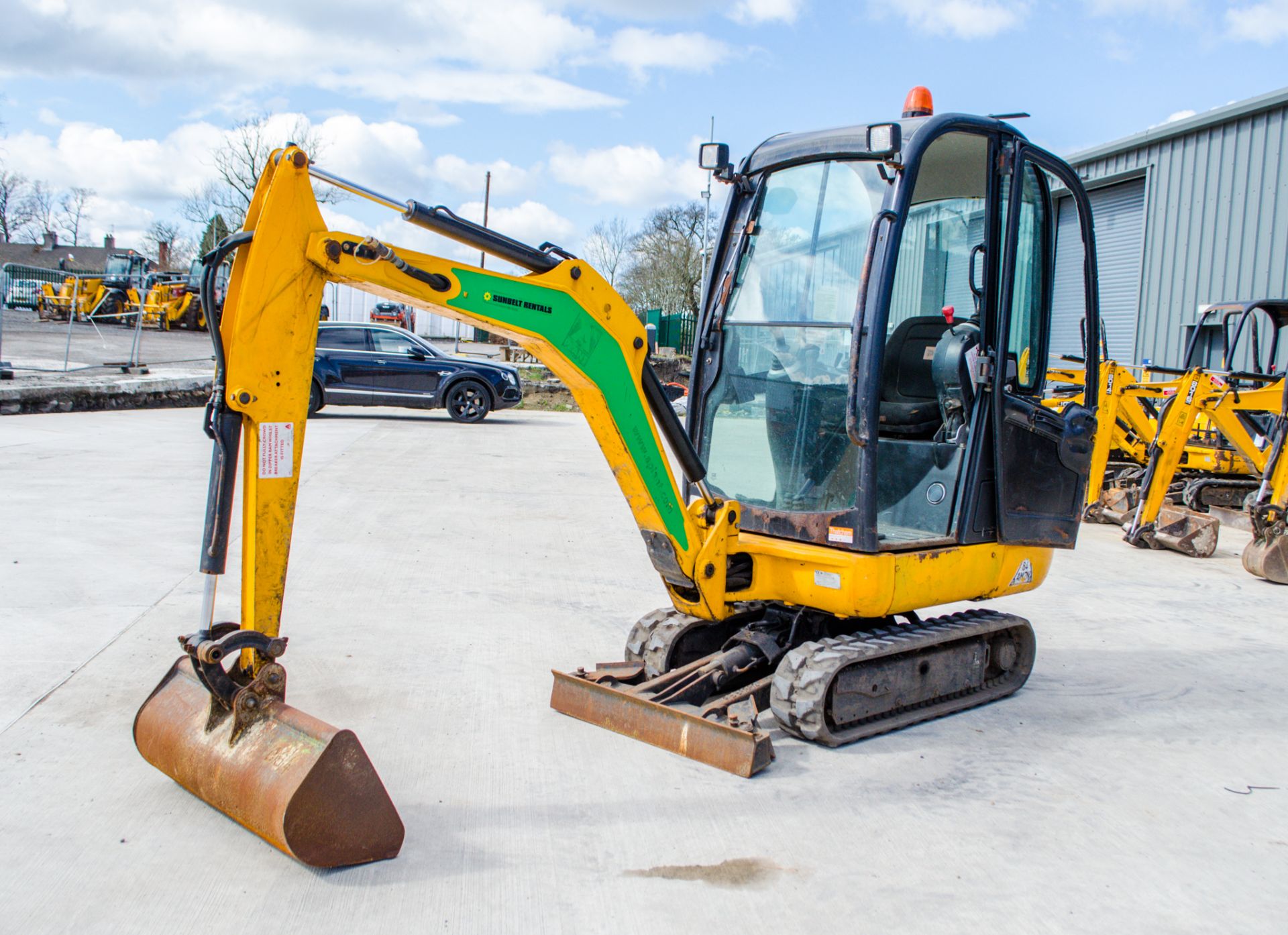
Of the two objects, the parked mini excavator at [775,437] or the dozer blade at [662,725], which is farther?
the dozer blade at [662,725]

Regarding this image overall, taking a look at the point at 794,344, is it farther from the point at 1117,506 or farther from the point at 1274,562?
the point at 1117,506

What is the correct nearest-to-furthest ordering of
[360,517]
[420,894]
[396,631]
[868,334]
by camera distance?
1. [420,894]
2. [868,334]
3. [396,631]
4. [360,517]

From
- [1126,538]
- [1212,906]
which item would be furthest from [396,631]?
[1126,538]

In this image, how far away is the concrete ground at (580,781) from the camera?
10.2ft

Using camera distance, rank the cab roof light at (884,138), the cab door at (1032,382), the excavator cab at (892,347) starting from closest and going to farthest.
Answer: the cab roof light at (884,138) < the excavator cab at (892,347) < the cab door at (1032,382)

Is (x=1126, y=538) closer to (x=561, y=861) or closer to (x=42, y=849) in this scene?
(x=561, y=861)

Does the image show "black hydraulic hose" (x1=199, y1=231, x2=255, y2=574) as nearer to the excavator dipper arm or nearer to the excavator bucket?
the excavator dipper arm

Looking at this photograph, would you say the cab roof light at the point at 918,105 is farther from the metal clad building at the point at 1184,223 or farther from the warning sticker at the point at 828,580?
the metal clad building at the point at 1184,223

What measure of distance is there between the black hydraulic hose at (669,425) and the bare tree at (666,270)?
33972 mm

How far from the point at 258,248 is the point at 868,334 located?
237 centimetres

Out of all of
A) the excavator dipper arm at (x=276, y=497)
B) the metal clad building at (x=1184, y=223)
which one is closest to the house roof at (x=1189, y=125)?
the metal clad building at (x=1184, y=223)

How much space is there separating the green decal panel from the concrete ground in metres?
A: 1.10

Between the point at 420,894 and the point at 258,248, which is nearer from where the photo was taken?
the point at 420,894

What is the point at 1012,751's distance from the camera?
4531 millimetres
